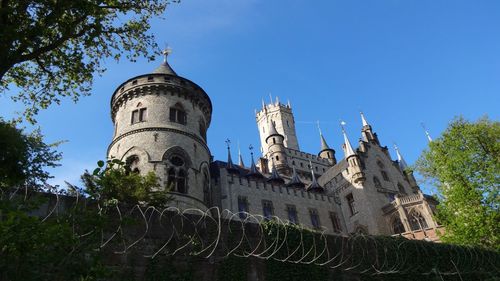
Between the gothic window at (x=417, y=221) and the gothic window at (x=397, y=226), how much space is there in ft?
3.00

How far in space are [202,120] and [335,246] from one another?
15.3 metres

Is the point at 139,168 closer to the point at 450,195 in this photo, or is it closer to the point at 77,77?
the point at 77,77

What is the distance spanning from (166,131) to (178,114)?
6.39ft

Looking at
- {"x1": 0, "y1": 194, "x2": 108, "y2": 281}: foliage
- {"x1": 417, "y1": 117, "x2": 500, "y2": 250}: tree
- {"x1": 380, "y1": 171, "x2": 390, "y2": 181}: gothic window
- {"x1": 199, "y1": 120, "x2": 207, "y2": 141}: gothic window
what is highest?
{"x1": 380, "y1": 171, "x2": 390, "y2": 181}: gothic window

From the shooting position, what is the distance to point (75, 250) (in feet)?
21.0

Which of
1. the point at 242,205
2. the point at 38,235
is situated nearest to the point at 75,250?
the point at 38,235

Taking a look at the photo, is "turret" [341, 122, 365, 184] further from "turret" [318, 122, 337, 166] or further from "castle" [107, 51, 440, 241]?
"turret" [318, 122, 337, 166]

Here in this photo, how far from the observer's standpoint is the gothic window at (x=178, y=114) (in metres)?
25.2

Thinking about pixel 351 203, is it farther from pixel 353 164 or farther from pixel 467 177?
pixel 467 177

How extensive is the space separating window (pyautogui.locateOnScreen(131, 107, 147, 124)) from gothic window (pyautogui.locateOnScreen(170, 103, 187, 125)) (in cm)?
176

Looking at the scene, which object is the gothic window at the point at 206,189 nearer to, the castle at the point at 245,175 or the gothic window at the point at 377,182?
the castle at the point at 245,175

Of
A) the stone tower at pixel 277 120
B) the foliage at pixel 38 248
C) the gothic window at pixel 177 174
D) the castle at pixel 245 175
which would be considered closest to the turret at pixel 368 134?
the castle at pixel 245 175

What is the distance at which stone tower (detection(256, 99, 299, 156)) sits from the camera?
69.3 meters

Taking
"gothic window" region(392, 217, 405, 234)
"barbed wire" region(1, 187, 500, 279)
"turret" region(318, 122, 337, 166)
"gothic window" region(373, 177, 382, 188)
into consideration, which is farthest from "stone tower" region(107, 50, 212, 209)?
"turret" region(318, 122, 337, 166)
